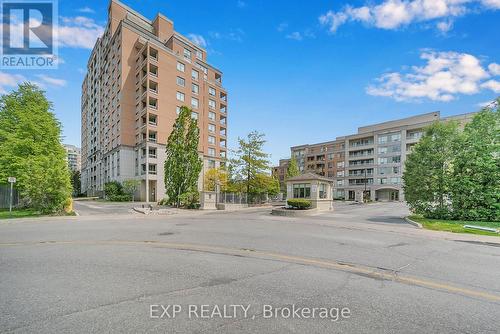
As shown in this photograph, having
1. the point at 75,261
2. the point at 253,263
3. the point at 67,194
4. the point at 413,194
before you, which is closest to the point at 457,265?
the point at 253,263

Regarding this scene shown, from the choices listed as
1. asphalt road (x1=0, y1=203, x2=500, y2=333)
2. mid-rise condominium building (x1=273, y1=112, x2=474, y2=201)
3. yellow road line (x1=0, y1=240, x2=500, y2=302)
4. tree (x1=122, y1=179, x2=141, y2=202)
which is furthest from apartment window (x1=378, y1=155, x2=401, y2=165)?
yellow road line (x1=0, y1=240, x2=500, y2=302)

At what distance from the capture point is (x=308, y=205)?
83.3 feet

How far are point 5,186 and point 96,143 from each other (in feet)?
164

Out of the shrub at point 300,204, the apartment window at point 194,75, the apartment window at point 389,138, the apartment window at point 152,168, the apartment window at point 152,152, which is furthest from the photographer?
the apartment window at point 389,138

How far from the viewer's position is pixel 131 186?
44188mm

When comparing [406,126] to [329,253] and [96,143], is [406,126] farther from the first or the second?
[96,143]

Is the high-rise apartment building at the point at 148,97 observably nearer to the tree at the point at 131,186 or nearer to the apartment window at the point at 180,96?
the apartment window at the point at 180,96

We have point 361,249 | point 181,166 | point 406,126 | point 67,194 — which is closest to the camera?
point 361,249

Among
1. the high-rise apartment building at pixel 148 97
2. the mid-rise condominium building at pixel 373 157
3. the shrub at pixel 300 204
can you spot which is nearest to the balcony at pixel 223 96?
the high-rise apartment building at pixel 148 97

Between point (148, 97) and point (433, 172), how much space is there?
44.9 metres

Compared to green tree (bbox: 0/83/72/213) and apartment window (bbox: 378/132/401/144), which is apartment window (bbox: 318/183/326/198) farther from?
apartment window (bbox: 378/132/401/144)

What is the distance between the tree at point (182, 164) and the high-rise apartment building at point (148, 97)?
17.1m

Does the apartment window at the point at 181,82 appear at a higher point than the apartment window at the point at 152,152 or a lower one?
higher

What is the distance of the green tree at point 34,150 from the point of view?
2009 centimetres
